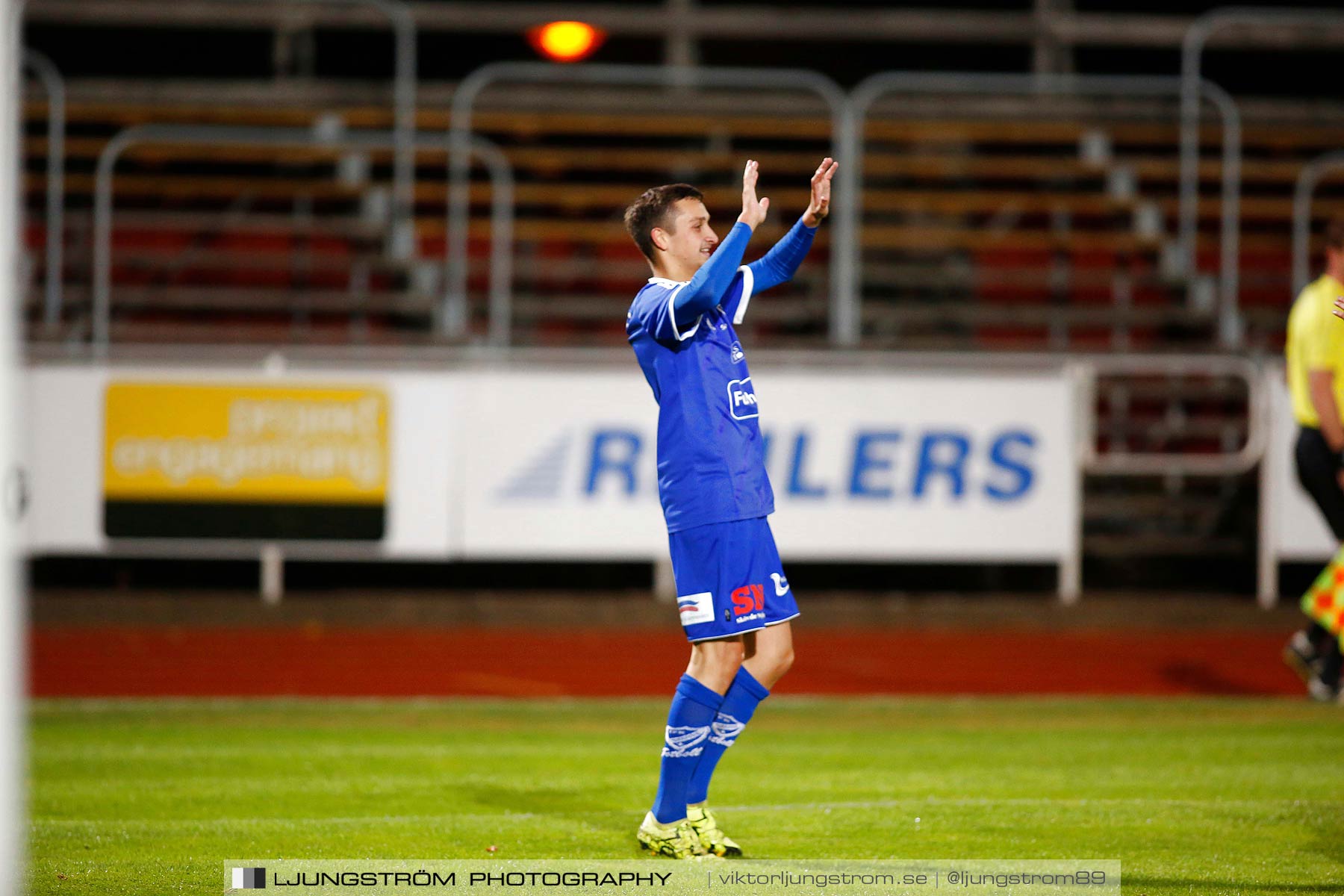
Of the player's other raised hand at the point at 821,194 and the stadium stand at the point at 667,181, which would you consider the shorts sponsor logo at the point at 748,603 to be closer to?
the player's other raised hand at the point at 821,194

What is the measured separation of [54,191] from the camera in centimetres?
1480

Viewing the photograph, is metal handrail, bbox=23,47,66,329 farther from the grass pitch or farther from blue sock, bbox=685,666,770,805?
blue sock, bbox=685,666,770,805

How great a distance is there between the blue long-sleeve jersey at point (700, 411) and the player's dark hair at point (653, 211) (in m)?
0.17

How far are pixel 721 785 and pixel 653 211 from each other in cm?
260

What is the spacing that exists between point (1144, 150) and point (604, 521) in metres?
9.07

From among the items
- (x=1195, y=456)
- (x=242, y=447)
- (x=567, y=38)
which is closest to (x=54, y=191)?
(x=242, y=447)

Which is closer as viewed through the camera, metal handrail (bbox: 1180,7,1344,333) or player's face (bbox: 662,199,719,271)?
player's face (bbox: 662,199,719,271)

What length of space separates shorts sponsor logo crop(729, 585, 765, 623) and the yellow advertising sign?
7.56 meters

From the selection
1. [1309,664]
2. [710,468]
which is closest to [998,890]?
[710,468]

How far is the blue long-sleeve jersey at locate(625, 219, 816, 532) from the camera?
5543 mm

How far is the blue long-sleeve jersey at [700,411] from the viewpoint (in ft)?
18.2

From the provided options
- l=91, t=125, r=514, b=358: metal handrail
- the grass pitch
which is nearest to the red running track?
the grass pitch

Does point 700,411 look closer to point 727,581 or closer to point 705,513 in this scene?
point 705,513

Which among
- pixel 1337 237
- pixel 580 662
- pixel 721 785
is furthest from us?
pixel 580 662
